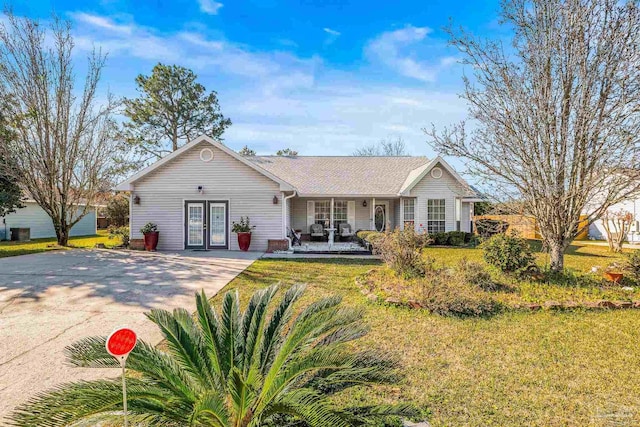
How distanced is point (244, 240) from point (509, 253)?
34.5 ft

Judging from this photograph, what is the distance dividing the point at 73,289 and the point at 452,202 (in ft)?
55.1

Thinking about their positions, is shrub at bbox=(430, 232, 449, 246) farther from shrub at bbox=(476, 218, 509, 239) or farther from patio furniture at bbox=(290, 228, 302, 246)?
patio furniture at bbox=(290, 228, 302, 246)

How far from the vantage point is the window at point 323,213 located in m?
19.7

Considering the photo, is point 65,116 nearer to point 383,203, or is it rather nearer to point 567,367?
point 383,203

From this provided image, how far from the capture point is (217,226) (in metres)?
15.4

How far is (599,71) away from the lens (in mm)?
7449

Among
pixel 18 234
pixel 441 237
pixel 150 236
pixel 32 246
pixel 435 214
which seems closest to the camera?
pixel 150 236

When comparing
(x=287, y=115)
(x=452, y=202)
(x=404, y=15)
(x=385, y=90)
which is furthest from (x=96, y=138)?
(x=452, y=202)

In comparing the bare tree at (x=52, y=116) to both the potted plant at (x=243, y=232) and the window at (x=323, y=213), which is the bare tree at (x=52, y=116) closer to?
the potted plant at (x=243, y=232)

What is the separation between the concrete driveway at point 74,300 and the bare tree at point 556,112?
7.56m

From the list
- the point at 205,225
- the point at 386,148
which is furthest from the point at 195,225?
the point at 386,148

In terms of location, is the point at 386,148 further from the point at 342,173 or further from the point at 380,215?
the point at 380,215

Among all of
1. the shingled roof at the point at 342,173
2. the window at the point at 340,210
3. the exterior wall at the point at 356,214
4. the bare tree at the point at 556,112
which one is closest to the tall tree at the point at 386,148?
the shingled roof at the point at 342,173

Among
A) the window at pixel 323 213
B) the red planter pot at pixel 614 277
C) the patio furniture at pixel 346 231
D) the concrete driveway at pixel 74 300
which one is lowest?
the concrete driveway at pixel 74 300
